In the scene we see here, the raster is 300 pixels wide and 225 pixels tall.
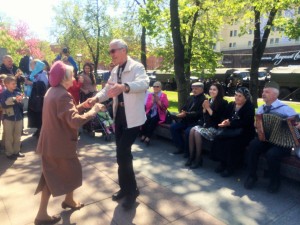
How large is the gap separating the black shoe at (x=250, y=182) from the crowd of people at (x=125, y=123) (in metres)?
0.01

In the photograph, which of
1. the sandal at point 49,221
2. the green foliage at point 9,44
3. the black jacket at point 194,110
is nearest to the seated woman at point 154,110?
the black jacket at point 194,110

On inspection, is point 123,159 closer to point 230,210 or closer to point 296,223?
point 230,210

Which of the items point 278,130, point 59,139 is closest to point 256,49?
point 278,130

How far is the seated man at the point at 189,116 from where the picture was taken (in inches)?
227

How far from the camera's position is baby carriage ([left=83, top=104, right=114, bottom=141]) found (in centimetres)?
704

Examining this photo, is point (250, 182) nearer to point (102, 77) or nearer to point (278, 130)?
point (278, 130)

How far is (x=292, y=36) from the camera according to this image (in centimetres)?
1044

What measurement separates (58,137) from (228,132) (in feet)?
9.69

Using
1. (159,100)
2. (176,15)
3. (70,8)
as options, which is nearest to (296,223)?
(159,100)

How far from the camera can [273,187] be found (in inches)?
164

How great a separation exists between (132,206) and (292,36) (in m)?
9.56

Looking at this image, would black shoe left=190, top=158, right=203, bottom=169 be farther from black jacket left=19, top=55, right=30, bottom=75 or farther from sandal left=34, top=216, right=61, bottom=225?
black jacket left=19, top=55, right=30, bottom=75

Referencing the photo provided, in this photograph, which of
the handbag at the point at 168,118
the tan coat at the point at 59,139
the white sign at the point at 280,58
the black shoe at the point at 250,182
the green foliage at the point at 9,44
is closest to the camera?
the tan coat at the point at 59,139

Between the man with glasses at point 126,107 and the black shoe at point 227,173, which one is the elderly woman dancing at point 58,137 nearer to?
the man with glasses at point 126,107
